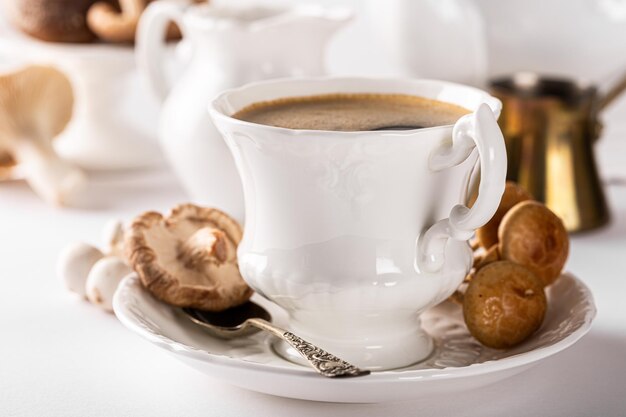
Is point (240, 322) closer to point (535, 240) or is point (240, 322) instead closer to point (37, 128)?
point (535, 240)

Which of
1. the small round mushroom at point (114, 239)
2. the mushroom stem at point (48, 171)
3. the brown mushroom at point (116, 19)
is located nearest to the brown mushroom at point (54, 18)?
the brown mushroom at point (116, 19)

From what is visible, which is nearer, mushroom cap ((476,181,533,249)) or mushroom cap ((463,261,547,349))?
mushroom cap ((463,261,547,349))


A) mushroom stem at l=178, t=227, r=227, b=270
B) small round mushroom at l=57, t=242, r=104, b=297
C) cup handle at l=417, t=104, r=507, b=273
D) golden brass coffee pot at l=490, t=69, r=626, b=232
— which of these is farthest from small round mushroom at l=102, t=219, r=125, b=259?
golden brass coffee pot at l=490, t=69, r=626, b=232

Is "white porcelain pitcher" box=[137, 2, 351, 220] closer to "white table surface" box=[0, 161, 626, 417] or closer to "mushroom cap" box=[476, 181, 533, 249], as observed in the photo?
"white table surface" box=[0, 161, 626, 417]

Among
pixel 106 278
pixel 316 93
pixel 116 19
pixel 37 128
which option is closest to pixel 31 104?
pixel 37 128

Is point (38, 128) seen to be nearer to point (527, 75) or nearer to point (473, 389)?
point (527, 75)

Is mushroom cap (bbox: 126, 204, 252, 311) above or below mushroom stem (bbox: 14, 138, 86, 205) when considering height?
below
